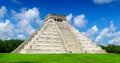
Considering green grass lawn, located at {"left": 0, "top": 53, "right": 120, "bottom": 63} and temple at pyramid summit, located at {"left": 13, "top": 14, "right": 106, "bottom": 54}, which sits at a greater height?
temple at pyramid summit, located at {"left": 13, "top": 14, "right": 106, "bottom": 54}

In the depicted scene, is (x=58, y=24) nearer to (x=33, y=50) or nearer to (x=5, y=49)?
(x=33, y=50)

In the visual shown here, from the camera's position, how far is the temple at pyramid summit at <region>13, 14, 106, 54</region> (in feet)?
148

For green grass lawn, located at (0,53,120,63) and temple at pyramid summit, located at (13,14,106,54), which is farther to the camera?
temple at pyramid summit, located at (13,14,106,54)

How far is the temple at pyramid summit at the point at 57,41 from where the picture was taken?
45.1 meters

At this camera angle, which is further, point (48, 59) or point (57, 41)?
point (57, 41)

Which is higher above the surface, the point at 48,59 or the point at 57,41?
the point at 57,41

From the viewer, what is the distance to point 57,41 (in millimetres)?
49688

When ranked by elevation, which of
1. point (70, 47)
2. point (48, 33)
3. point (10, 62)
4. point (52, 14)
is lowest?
point (10, 62)

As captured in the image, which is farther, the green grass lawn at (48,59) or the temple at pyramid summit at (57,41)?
the temple at pyramid summit at (57,41)

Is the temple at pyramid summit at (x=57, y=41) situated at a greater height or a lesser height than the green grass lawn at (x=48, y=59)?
greater

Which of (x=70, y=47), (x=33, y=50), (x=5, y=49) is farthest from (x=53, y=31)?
(x=5, y=49)

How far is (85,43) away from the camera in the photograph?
52625mm

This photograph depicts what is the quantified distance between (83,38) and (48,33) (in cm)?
1021

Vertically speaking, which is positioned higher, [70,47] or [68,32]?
[68,32]
